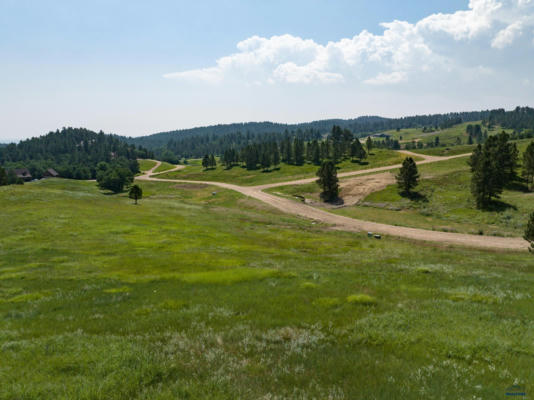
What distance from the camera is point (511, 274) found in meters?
24.4

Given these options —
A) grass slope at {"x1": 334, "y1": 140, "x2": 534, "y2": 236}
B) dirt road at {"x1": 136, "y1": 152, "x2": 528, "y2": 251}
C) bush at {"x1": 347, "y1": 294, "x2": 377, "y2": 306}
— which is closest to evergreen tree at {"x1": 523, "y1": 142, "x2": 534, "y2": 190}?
grass slope at {"x1": 334, "y1": 140, "x2": 534, "y2": 236}

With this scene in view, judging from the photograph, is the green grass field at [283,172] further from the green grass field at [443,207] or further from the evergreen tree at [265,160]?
the green grass field at [443,207]

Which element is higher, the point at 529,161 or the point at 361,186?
the point at 529,161

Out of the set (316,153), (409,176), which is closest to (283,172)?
(316,153)

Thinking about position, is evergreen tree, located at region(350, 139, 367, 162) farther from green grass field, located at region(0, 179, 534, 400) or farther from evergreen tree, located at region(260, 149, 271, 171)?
green grass field, located at region(0, 179, 534, 400)

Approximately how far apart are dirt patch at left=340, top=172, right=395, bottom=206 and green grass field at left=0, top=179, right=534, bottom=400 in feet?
204

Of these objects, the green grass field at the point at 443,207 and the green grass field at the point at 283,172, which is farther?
the green grass field at the point at 283,172

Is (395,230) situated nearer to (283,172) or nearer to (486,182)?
(486,182)

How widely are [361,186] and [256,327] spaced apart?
9619 cm

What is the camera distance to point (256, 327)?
1283 centimetres

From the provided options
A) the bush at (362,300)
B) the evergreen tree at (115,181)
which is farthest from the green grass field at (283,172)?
the bush at (362,300)

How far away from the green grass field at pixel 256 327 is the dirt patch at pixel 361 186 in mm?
62253

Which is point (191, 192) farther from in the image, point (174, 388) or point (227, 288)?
point (174, 388)

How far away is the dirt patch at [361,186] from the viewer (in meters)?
93.6
